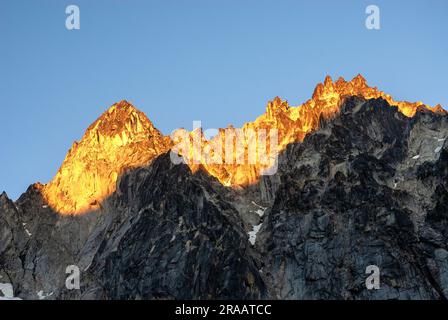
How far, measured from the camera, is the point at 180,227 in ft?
636

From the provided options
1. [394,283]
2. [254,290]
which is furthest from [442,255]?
[254,290]

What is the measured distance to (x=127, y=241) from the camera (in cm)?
19575

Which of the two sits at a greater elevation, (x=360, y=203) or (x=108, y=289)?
(x=360, y=203)
